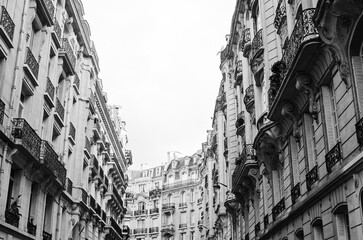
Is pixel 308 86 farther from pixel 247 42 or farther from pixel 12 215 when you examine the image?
pixel 247 42

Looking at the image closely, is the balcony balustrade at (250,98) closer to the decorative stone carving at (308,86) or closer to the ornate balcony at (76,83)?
the ornate balcony at (76,83)

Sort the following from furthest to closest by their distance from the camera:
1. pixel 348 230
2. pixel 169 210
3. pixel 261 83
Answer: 1. pixel 169 210
2. pixel 261 83
3. pixel 348 230

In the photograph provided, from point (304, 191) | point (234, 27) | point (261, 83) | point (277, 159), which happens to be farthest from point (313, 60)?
point (234, 27)

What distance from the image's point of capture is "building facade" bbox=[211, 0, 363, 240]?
12.4 metres

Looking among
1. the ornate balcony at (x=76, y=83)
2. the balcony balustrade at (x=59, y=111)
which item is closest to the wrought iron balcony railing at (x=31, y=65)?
the balcony balustrade at (x=59, y=111)

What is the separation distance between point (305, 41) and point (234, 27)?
2110 centimetres

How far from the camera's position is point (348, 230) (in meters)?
13.5

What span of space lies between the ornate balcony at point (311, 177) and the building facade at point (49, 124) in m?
10.9

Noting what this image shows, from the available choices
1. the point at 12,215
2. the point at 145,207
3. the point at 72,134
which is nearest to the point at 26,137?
the point at 12,215

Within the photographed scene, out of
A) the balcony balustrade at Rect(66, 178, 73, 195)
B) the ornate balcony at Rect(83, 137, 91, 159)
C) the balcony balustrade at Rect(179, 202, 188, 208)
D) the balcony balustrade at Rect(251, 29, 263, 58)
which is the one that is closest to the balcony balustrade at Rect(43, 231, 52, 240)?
the balcony balustrade at Rect(66, 178, 73, 195)

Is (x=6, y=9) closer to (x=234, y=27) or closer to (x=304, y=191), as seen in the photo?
(x=304, y=191)

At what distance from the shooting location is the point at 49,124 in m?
25.1

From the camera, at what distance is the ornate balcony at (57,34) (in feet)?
84.2

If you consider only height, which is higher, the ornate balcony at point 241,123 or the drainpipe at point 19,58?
the ornate balcony at point 241,123
